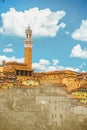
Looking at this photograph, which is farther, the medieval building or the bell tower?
the bell tower

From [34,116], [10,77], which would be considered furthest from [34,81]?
[34,116]

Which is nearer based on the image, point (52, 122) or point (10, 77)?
point (52, 122)

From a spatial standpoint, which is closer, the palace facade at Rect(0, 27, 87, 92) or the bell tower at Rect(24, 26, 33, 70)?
the palace facade at Rect(0, 27, 87, 92)

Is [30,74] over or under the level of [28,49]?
under

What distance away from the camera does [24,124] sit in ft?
34.2

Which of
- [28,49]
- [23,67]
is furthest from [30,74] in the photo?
[28,49]

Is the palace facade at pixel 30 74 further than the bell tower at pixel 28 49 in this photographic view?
No

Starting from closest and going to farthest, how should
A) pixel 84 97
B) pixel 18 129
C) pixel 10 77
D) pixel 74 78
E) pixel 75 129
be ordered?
pixel 18 129 < pixel 75 129 < pixel 84 97 < pixel 10 77 < pixel 74 78

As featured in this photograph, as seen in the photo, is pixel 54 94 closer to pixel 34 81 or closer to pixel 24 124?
pixel 24 124

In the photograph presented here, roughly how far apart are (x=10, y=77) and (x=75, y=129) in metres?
4.14

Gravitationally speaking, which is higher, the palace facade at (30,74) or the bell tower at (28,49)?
the bell tower at (28,49)

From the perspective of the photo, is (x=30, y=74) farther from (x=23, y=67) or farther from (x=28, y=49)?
(x=28, y=49)

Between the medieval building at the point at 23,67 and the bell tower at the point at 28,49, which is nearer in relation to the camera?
the medieval building at the point at 23,67

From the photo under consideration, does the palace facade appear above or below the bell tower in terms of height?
below
